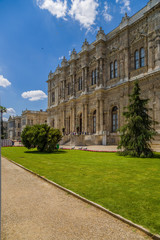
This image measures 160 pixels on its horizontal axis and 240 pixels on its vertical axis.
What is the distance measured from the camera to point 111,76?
95.7 ft

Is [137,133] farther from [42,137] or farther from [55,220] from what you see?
[55,220]

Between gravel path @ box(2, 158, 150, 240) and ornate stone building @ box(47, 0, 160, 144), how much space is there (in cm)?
1913

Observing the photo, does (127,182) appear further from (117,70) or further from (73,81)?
(73,81)

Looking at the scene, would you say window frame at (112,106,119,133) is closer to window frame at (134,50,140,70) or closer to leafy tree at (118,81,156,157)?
window frame at (134,50,140,70)

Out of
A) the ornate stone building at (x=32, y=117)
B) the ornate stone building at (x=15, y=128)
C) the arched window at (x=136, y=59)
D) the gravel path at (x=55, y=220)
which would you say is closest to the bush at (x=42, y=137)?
the gravel path at (x=55, y=220)

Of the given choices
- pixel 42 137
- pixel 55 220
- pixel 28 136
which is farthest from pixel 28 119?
pixel 55 220

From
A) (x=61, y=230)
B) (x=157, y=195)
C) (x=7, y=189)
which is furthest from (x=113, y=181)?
(x=7, y=189)

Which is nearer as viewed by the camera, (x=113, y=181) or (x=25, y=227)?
(x=25, y=227)

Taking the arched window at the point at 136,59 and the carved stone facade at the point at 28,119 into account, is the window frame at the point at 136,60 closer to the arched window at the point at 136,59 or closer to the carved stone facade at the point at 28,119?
the arched window at the point at 136,59

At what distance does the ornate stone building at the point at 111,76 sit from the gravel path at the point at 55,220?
19.1 metres

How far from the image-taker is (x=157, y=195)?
453 cm

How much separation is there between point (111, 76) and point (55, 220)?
28.2m

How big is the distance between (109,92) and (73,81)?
480 inches

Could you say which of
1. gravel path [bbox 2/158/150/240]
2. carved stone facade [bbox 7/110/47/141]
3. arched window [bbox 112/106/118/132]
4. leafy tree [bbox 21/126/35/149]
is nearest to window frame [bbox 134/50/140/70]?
arched window [bbox 112/106/118/132]
